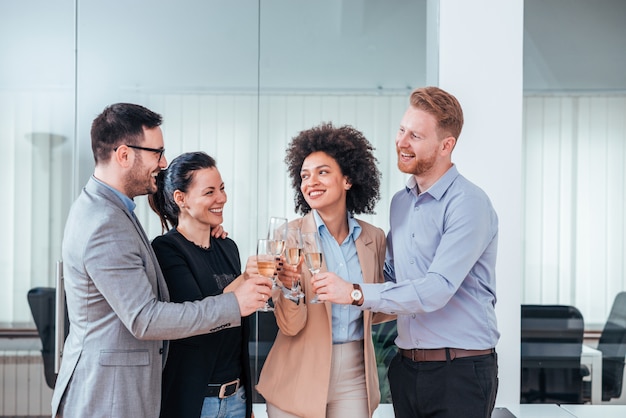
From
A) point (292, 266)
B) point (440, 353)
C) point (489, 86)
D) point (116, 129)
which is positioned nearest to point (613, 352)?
point (489, 86)

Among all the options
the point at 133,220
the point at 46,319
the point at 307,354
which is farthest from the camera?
the point at 46,319

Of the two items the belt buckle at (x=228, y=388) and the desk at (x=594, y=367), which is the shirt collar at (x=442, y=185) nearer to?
the belt buckle at (x=228, y=388)

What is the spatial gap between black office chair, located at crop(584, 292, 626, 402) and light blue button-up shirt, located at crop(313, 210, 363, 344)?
7.38 feet

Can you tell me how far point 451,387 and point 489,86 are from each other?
6.63 ft

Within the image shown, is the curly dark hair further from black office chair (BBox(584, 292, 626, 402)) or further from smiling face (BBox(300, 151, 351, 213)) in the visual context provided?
black office chair (BBox(584, 292, 626, 402))

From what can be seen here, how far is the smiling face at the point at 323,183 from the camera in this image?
271 cm

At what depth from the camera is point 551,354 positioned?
13.9 ft

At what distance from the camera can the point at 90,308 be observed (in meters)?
2.18

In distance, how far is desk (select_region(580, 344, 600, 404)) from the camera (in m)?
4.24

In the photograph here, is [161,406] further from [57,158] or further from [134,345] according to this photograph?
[57,158]

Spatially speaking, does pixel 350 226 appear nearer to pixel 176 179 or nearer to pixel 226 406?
pixel 176 179

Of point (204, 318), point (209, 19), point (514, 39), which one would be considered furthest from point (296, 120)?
point (204, 318)

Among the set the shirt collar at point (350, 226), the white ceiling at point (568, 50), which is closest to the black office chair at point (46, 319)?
the shirt collar at point (350, 226)

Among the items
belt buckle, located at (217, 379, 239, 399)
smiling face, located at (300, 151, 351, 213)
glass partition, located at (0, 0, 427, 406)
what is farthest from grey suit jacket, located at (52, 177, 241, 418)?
glass partition, located at (0, 0, 427, 406)
